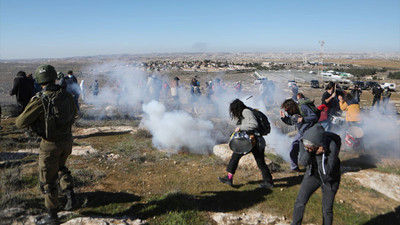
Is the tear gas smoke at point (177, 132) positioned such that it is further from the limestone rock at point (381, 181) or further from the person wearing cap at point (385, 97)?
the person wearing cap at point (385, 97)

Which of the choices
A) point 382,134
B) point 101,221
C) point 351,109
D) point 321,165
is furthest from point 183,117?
point 382,134

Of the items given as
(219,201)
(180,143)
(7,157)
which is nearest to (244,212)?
(219,201)

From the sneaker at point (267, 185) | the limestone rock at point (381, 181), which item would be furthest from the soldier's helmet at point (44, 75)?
the limestone rock at point (381, 181)

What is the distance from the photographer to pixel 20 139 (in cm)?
691

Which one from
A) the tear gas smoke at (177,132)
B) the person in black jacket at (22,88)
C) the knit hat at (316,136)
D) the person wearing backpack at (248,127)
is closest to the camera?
the knit hat at (316,136)

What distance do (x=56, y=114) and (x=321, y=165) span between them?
3137 millimetres

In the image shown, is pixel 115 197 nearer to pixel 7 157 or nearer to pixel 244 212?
pixel 244 212

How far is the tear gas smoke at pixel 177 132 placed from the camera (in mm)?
6797

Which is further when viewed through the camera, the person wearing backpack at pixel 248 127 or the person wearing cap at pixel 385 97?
the person wearing cap at pixel 385 97

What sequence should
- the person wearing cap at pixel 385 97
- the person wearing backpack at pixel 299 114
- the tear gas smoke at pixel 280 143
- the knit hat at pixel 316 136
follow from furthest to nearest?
the person wearing cap at pixel 385 97 < the tear gas smoke at pixel 280 143 < the person wearing backpack at pixel 299 114 < the knit hat at pixel 316 136

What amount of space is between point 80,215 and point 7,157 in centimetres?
363

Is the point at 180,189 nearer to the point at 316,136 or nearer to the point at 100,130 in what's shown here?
the point at 316,136

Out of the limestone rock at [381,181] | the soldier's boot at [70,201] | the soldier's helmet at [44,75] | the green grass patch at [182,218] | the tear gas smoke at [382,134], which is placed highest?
the soldier's helmet at [44,75]

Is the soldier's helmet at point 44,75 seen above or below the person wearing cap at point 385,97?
above
